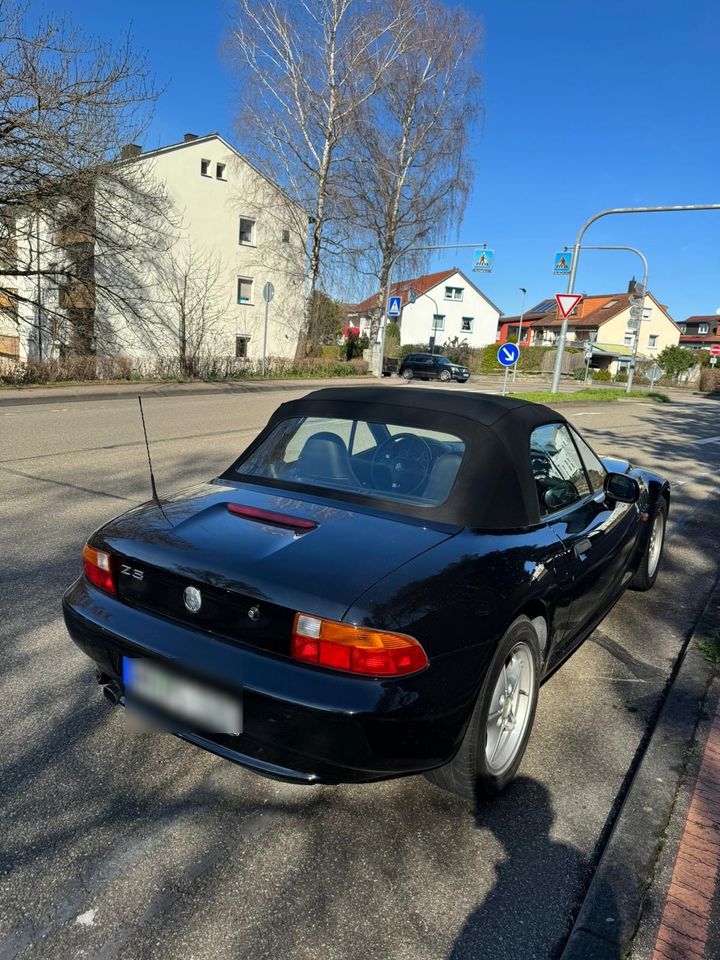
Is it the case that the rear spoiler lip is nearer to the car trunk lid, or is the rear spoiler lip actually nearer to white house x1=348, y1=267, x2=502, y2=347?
the car trunk lid

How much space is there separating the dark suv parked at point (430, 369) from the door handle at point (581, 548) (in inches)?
1370

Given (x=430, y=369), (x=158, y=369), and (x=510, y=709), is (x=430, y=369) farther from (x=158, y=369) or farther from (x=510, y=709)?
(x=510, y=709)

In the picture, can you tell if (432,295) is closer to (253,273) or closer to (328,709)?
(253,273)

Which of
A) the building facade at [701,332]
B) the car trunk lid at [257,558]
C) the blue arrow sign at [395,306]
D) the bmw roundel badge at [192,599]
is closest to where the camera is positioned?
the car trunk lid at [257,558]

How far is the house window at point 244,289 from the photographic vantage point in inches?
1382

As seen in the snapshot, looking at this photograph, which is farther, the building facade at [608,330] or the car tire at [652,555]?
the building facade at [608,330]

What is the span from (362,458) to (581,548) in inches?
43.1

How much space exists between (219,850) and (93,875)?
15.2 inches

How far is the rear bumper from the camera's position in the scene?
2.11m

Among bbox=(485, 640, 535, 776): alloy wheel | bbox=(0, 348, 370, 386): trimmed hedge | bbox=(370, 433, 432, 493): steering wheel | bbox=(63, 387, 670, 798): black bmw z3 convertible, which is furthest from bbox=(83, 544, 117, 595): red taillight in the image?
bbox=(0, 348, 370, 386): trimmed hedge

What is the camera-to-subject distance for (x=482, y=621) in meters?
2.39

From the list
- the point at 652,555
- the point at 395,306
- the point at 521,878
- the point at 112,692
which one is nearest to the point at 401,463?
the point at 112,692

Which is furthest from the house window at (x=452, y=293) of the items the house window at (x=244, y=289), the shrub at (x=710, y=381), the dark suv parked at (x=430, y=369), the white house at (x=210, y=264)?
the house window at (x=244, y=289)

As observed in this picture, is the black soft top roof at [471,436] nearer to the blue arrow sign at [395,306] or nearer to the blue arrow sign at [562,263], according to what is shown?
the blue arrow sign at [562,263]
